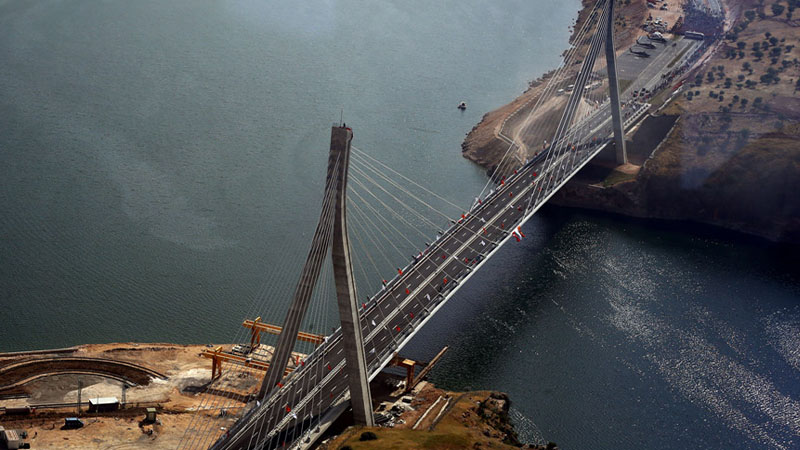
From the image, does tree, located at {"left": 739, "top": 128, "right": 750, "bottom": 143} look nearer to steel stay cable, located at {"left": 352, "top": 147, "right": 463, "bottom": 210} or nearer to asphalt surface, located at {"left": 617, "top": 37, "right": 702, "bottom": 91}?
asphalt surface, located at {"left": 617, "top": 37, "right": 702, "bottom": 91}

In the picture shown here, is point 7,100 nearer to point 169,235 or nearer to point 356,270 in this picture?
point 169,235

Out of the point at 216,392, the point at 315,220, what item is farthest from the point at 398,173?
the point at 216,392

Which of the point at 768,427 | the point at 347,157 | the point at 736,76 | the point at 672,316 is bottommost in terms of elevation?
the point at 768,427

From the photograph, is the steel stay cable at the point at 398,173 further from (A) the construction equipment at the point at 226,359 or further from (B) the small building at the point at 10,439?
(B) the small building at the point at 10,439

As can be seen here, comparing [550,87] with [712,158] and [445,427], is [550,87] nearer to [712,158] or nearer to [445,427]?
[712,158]

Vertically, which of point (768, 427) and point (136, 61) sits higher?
point (136, 61)

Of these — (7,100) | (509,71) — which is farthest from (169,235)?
(509,71)

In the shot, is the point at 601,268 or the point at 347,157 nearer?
the point at 347,157

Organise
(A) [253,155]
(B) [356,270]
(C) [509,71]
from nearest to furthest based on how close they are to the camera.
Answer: (B) [356,270]
(A) [253,155]
(C) [509,71]
